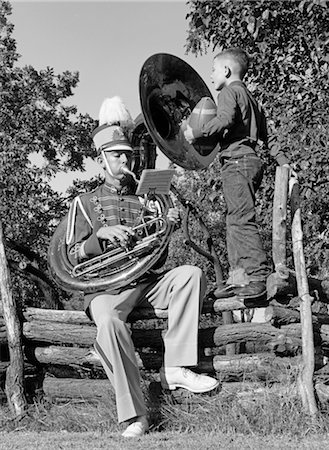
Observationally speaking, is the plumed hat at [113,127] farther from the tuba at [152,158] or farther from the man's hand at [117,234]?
the man's hand at [117,234]

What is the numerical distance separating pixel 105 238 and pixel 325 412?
2.04m

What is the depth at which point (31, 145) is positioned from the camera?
49.5 ft

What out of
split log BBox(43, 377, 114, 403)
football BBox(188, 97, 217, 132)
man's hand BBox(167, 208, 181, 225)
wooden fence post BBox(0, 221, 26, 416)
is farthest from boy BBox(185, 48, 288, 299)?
wooden fence post BBox(0, 221, 26, 416)

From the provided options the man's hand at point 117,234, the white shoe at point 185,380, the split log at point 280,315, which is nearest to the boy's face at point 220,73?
the man's hand at point 117,234

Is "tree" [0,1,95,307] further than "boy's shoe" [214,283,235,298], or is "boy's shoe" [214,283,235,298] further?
"tree" [0,1,95,307]

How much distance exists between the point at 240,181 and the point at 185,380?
1.55m

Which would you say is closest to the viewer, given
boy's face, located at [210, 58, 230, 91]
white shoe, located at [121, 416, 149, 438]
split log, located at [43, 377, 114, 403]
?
white shoe, located at [121, 416, 149, 438]

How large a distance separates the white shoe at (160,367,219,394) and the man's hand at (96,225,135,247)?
3.32ft

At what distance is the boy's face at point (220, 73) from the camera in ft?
18.2

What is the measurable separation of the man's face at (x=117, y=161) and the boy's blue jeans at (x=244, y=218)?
0.90 m

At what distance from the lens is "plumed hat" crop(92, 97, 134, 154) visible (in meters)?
5.71

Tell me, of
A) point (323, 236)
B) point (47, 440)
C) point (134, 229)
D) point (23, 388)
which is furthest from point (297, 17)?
point (47, 440)

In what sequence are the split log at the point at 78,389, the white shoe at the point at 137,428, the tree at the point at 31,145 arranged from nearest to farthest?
the white shoe at the point at 137,428 < the split log at the point at 78,389 < the tree at the point at 31,145

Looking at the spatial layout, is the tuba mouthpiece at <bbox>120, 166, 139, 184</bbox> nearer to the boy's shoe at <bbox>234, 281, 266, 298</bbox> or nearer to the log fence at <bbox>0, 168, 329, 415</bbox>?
the log fence at <bbox>0, 168, 329, 415</bbox>
